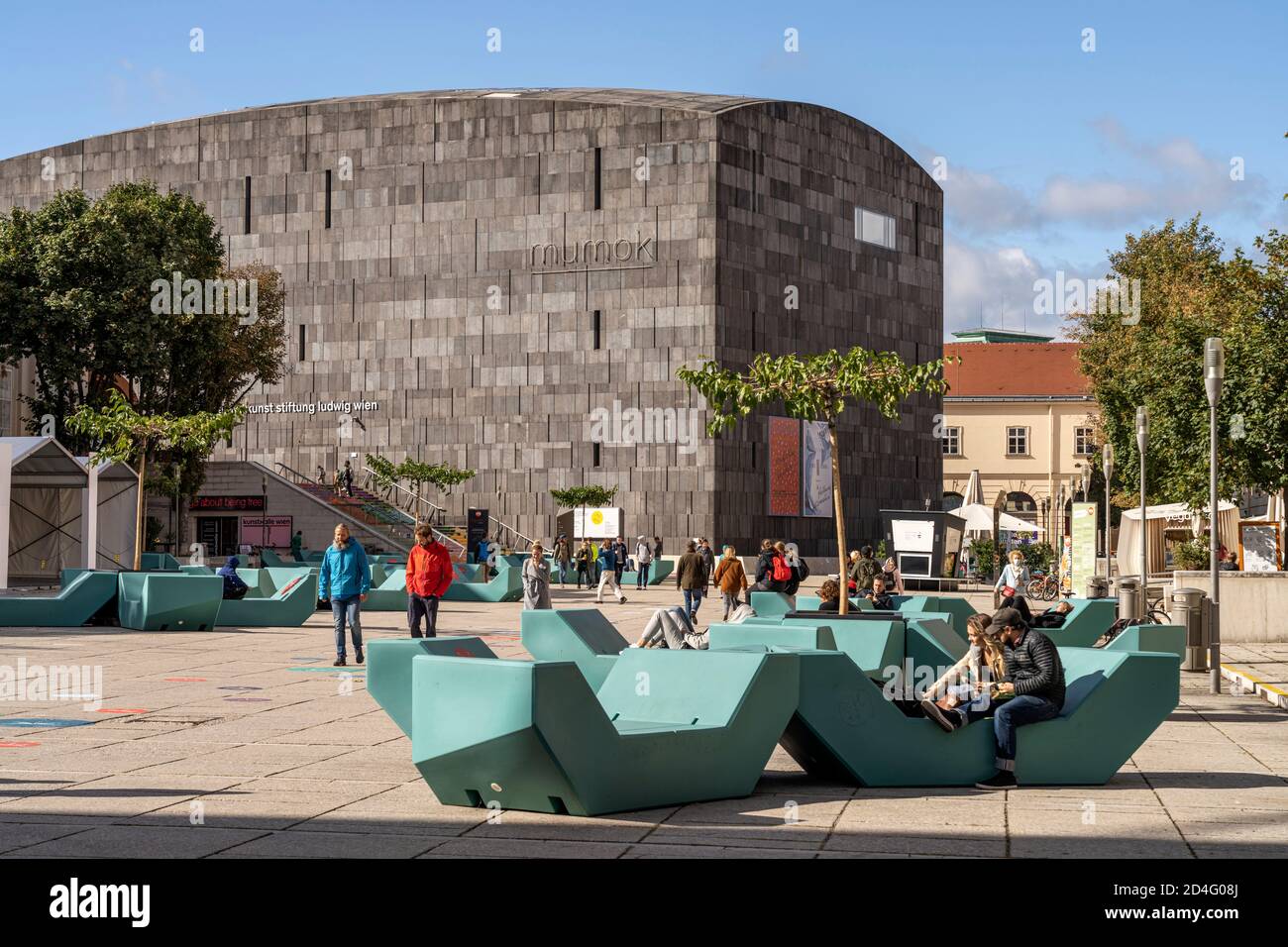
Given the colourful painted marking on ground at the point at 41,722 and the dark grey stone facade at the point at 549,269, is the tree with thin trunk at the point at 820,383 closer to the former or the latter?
the colourful painted marking on ground at the point at 41,722

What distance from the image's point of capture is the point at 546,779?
27.5 feet

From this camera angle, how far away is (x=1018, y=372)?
91.1 meters

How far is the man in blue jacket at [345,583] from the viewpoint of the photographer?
17750mm

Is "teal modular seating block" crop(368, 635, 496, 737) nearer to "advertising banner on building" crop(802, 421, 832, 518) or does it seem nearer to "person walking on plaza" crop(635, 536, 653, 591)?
"person walking on plaza" crop(635, 536, 653, 591)

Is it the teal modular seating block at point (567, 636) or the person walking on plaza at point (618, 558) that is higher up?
the teal modular seating block at point (567, 636)

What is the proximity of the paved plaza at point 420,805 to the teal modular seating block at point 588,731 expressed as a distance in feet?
0.49

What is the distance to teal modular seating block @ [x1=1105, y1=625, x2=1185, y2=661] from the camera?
15711 millimetres

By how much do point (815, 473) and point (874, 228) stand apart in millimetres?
12796

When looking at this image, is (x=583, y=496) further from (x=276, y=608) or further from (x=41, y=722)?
(x=41, y=722)

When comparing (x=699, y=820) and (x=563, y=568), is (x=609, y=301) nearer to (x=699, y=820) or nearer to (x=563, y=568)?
(x=563, y=568)

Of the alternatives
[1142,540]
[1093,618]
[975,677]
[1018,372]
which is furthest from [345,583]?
[1018,372]

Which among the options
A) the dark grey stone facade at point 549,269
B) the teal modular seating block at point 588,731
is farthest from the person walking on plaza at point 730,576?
the dark grey stone facade at point 549,269
